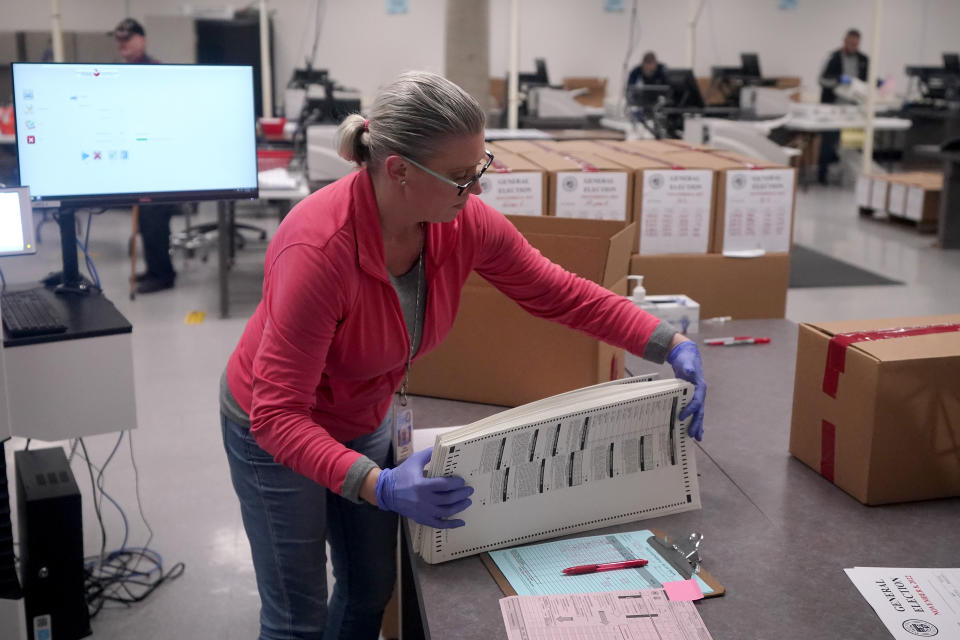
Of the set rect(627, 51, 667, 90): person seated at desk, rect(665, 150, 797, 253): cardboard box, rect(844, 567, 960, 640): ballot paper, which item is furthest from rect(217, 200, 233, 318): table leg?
rect(627, 51, 667, 90): person seated at desk

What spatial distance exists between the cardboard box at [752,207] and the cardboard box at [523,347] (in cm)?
70

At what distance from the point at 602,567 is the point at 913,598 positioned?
404 millimetres

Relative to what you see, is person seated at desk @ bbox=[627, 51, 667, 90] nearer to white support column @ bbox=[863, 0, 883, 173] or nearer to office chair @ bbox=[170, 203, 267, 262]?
white support column @ bbox=[863, 0, 883, 173]

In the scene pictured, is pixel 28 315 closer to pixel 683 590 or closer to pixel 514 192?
pixel 514 192

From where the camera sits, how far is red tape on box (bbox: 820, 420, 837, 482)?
4.92ft

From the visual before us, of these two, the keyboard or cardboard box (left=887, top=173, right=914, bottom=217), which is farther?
cardboard box (left=887, top=173, right=914, bottom=217)

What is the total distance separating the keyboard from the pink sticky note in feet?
4.39

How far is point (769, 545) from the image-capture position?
4.37 feet

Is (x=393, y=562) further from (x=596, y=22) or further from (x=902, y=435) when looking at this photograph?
(x=596, y=22)

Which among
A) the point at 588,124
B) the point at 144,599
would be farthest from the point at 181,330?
the point at 588,124

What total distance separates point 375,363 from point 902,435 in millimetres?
821

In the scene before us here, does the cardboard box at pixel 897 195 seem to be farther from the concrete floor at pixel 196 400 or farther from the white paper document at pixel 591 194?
the white paper document at pixel 591 194

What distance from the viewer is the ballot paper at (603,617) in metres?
1.11

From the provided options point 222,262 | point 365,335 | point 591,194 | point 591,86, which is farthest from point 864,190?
point 365,335
